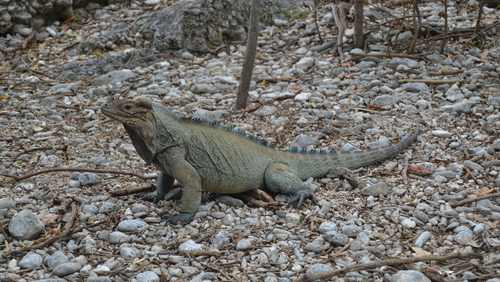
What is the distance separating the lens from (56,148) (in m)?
6.95

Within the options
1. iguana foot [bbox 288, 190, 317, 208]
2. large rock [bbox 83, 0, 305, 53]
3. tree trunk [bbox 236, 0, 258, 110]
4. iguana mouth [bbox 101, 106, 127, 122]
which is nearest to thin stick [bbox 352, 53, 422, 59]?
tree trunk [bbox 236, 0, 258, 110]

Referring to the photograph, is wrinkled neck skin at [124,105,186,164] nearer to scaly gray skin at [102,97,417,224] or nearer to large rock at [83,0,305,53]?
scaly gray skin at [102,97,417,224]

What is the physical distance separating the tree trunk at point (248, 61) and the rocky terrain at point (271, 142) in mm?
165

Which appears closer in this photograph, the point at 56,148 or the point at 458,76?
the point at 56,148

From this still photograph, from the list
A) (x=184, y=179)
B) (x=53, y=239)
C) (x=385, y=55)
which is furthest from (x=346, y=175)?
(x=385, y=55)

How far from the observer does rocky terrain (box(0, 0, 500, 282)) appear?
478 cm

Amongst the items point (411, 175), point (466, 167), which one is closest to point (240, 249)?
point (411, 175)

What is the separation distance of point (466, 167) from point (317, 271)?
7.26ft

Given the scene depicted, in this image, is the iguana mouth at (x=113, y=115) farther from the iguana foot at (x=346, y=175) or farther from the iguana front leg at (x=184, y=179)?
the iguana foot at (x=346, y=175)

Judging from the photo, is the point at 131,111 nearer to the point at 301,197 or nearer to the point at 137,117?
the point at 137,117

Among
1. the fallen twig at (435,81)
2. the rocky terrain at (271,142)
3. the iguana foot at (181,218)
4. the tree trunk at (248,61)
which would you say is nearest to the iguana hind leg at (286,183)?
the rocky terrain at (271,142)

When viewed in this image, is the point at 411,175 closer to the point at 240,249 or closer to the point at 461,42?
the point at 240,249

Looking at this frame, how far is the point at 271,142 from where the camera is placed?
23.0 ft

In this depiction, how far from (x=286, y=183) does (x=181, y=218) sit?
3.19 feet
